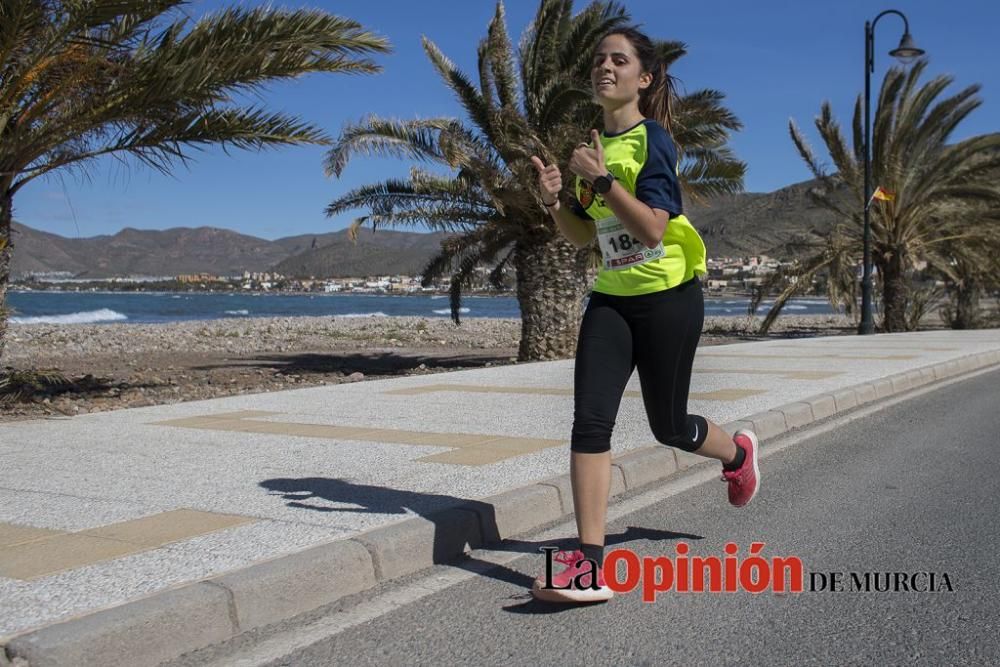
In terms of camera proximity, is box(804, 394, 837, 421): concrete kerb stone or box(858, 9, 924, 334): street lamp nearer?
box(804, 394, 837, 421): concrete kerb stone

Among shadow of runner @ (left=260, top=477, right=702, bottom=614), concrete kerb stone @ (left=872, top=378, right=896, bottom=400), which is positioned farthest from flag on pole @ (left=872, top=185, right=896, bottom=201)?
shadow of runner @ (left=260, top=477, right=702, bottom=614)

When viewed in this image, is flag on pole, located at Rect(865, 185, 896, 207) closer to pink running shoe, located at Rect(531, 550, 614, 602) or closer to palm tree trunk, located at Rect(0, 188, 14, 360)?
palm tree trunk, located at Rect(0, 188, 14, 360)

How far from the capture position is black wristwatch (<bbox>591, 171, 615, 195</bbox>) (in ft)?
11.1

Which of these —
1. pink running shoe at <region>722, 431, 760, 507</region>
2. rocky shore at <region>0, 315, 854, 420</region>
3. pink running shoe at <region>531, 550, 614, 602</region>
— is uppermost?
pink running shoe at <region>722, 431, 760, 507</region>

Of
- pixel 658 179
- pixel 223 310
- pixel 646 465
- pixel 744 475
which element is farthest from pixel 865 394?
pixel 223 310

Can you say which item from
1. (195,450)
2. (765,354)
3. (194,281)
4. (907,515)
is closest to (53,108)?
(195,450)

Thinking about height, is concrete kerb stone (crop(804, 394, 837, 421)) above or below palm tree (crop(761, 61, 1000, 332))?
below

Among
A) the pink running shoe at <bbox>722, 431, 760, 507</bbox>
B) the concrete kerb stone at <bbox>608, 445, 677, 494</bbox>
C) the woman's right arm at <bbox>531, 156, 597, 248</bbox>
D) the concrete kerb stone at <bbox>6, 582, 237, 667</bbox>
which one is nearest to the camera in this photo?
the concrete kerb stone at <bbox>6, 582, 237, 667</bbox>

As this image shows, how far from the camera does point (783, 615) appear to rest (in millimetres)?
3559

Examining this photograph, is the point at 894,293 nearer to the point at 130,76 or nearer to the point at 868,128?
the point at 868,128

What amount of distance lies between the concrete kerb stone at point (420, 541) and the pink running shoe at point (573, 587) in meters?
0.67

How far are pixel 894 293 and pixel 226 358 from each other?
16.6 m

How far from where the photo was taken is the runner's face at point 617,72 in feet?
12.1

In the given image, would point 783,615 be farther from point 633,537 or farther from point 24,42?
point 24,42
